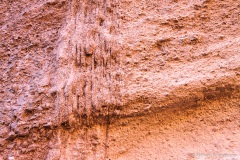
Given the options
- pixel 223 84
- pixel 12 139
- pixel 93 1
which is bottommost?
pixel 12 139

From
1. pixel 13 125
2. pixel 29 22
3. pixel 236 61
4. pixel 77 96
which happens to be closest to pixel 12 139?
pixel 13 125

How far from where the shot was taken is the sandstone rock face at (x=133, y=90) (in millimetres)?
556

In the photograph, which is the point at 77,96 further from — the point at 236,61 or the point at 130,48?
the point at 236,61

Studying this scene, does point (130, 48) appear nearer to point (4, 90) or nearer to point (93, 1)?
point (93, 1)

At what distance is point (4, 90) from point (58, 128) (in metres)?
0.17

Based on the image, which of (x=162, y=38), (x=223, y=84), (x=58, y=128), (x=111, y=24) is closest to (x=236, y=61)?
(x=223, y=84)

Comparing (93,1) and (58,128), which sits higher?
(93,1)

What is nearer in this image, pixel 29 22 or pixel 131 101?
pixel 131 101

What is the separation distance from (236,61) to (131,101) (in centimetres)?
24

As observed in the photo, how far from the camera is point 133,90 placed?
563 millimetres

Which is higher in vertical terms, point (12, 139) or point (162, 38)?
point (162, 38)

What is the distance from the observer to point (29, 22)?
669 mm

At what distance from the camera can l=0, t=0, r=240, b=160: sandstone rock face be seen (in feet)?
1.82

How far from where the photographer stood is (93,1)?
64 cm
